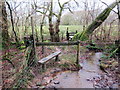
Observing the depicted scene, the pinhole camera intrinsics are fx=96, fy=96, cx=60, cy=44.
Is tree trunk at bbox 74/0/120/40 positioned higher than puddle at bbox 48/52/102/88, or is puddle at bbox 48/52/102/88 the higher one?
tree trunk at bbox 74/0/120/40

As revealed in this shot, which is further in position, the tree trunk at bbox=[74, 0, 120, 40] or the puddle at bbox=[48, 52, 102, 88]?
the tree trunk at bbox=[74, 0, 120, 40]

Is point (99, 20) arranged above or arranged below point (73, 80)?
above

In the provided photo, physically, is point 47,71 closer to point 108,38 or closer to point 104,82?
point 104,82

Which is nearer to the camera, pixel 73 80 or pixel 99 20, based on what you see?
pixel 73 80

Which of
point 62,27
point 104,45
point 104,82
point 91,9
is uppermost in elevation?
point 91,9

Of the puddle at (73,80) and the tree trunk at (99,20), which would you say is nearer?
the puddle at (73,80)

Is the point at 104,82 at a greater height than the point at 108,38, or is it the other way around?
the point at 108,38

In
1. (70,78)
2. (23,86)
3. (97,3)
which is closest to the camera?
(23,86)

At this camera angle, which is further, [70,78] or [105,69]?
[105,69]

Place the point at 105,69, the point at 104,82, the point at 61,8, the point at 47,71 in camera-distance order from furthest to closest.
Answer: the point at 61,8 → the point at 105,69 → the point at 47,71 → the point at 104,82

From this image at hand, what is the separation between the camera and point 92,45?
7672 mm

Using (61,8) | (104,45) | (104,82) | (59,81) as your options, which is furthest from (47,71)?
(61,8)

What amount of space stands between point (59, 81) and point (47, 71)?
776 millimetres

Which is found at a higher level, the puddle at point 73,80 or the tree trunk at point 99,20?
the tree trunk at point 99,20
